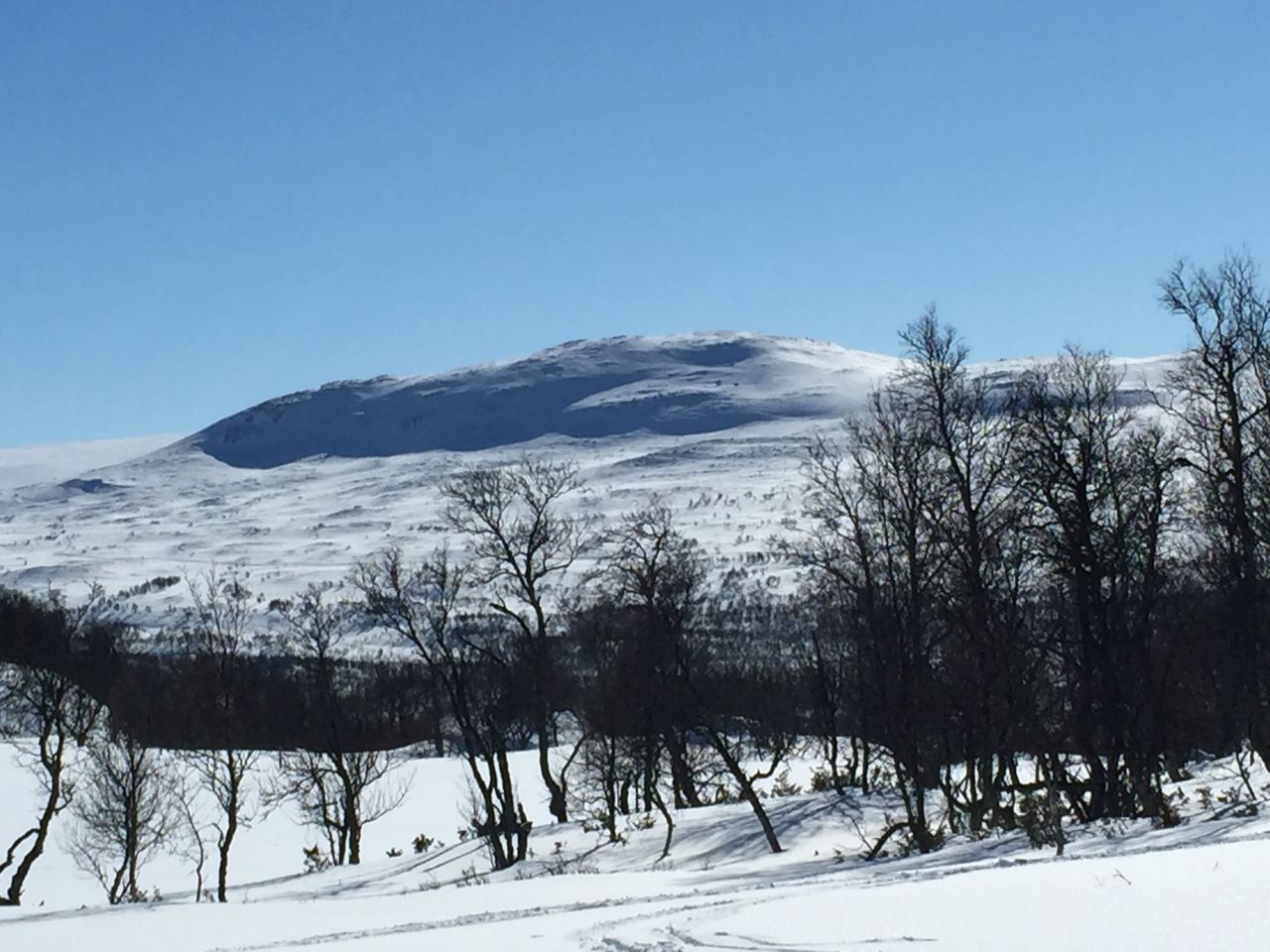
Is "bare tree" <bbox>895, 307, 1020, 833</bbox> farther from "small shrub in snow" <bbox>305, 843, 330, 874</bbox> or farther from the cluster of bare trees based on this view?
"small shrub in snow" <bbox>305, 843, 330, 874</bbox>

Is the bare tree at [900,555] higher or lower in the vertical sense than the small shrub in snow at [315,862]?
higher

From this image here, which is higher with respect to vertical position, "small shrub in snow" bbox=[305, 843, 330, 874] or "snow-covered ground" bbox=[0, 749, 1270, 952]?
"snow-covered ground" bbox=[0, 749, 1270, 952]

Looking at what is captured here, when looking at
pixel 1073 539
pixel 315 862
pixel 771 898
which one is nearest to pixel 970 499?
pixel 1073 539

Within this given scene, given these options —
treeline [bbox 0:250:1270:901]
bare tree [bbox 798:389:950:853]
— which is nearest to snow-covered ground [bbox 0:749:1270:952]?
treeline [bbox 0:250:1270:901]

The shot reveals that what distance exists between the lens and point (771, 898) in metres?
13.3

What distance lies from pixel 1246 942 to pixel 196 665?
4504cm

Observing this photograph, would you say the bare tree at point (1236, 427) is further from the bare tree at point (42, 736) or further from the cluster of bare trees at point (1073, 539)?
the bare tree at point (42, 736)

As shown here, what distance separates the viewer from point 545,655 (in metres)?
36.8

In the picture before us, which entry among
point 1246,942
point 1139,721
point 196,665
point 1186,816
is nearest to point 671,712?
point 1139,721

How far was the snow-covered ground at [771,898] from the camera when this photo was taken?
9.18 m

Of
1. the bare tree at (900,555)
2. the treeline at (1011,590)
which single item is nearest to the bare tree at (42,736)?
the treeline at (1011,590)

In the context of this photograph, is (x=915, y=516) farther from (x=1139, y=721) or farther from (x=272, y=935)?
(x=272, y=935)

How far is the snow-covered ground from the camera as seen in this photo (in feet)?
30.1

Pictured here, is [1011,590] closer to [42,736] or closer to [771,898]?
[771,898]
